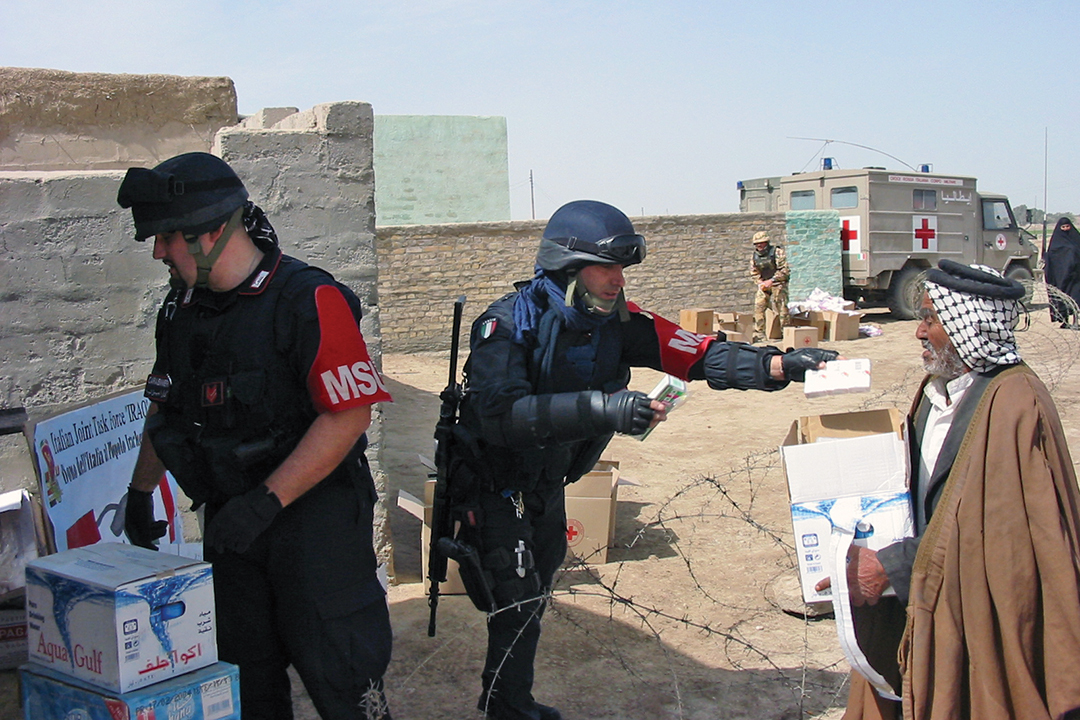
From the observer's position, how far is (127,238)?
359 cm

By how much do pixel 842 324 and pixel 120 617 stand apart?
12.7m

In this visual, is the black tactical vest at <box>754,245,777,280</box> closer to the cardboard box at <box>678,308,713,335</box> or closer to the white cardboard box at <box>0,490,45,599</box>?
the cardboard box at <box>678,308,713,335</box>

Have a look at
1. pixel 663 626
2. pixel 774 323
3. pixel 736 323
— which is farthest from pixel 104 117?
pixel 774 323

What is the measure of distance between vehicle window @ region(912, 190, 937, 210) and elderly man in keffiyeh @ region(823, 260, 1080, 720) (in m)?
14.7

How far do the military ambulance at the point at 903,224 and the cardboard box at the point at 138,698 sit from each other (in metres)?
15.1

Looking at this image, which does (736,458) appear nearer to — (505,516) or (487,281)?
(505,516)

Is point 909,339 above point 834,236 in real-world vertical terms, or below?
below

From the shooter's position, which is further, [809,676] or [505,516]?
[809,676]

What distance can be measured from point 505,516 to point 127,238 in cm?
189

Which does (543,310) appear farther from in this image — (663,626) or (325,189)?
(663,626)

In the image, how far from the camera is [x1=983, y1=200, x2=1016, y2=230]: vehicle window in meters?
16.8

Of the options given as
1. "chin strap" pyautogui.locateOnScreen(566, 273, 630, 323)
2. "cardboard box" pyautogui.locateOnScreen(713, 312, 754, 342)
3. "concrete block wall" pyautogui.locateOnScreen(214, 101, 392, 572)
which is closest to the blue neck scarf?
"chin strap" pyautogui.locateOnScreen(566, 273, 630, 323)

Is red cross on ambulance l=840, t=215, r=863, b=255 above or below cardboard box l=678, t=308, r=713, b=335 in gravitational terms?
above

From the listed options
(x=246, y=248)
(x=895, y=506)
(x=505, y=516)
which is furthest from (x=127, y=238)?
(x=895, y=506)
